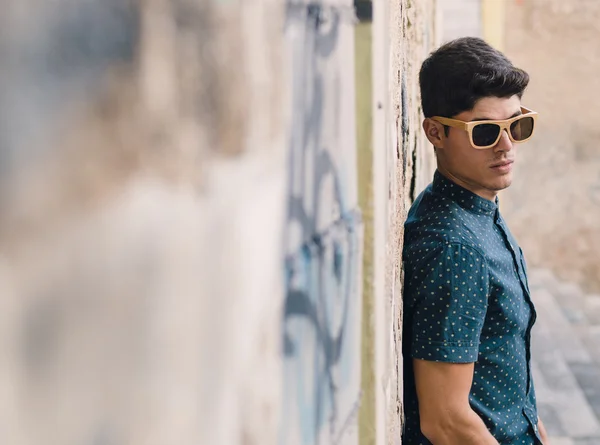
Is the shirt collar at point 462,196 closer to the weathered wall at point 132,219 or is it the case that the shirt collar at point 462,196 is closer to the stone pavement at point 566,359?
the weathered wall at point 132,219

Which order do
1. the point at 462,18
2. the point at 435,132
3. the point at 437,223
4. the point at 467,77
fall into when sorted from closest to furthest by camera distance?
the point at 437,223 < the point at 467,77 < the point at 435,132 < the point at 462,18

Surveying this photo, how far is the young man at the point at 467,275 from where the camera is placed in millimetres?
1560

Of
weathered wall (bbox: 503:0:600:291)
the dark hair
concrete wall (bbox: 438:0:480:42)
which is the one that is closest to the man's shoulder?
the dark hair

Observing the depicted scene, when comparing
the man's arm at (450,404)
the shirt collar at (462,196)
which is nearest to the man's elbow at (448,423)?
the man's arm at (450,404)

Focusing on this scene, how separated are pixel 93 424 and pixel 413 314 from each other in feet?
4.10

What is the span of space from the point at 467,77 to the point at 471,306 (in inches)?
22.3

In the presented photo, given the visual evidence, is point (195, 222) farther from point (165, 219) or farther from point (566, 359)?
point (566, 359)

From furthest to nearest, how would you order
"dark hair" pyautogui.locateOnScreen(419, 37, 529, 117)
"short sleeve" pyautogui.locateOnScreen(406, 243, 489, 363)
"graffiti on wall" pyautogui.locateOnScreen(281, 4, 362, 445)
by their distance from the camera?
"dark hair" pyautogui.locateOnScreen(419, 37, 529, 117) < "short sleeve" pyautogui.locateOnScreen(406, 243, 489, 363) < "graffiti on wall" pyautogui.locateOnScreen(281, 4, 362, 445)

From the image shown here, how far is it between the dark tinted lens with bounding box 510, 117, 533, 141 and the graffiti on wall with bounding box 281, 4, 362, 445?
2.96 ft

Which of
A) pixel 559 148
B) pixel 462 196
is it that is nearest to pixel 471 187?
pixel 462 196

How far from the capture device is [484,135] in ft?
5.92

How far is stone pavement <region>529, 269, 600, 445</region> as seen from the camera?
4586 millimetres

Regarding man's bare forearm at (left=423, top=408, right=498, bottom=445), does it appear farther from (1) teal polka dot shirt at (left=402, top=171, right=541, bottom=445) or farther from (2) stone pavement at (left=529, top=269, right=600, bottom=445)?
A: (2) stone pavement at (left=529, top=269, right=600, bottom=445)

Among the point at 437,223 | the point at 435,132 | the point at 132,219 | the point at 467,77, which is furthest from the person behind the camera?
the point at 435,132
